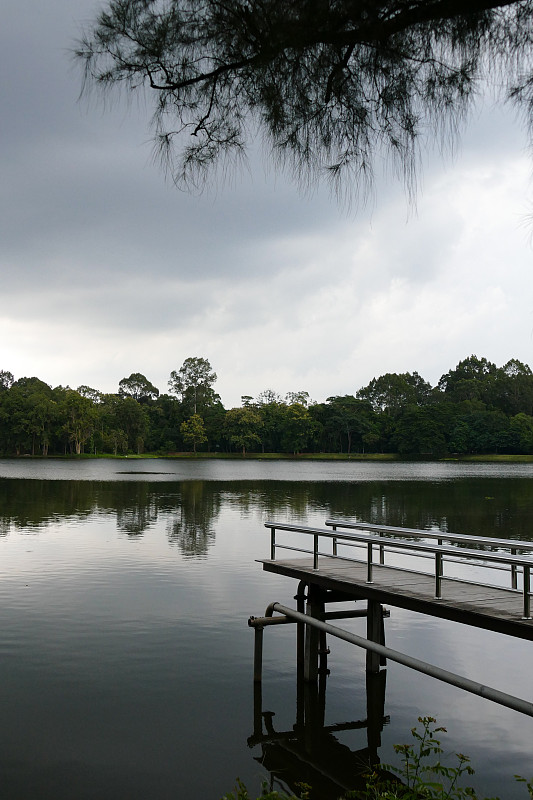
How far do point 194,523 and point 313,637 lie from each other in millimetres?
20013

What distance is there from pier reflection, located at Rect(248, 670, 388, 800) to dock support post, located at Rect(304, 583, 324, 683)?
7.3 inches

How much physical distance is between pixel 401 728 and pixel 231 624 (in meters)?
5.47

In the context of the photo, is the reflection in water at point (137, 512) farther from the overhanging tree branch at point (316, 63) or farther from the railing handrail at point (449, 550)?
the overhanging tree branch at point (316, 63)

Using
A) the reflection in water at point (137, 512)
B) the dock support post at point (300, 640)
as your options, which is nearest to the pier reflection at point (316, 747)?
the dock support post at point (300, 640)

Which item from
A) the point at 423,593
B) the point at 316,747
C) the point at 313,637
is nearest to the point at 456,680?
the point at 423,593

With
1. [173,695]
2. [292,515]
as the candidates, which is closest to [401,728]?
[173,695]

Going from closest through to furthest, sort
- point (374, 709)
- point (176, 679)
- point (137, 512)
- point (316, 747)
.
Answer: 1. point (316, 747)
2. point (374, 709)
3. point (176, 679)
4. point (137, 512)

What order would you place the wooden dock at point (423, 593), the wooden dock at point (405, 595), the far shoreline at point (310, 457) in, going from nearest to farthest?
1. the wooden dock at point (405, 595)
2. the wooden dock at point (423, 593)
3. the far shoreline at point (310, 457)

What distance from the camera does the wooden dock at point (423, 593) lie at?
755 centimetres

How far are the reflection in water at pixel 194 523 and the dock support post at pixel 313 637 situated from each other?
1160 cm

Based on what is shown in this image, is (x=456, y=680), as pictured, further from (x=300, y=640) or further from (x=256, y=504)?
(x=256, y=504)

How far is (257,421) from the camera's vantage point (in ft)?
469

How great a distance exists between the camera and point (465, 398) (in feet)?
518

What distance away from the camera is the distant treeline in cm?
12825
